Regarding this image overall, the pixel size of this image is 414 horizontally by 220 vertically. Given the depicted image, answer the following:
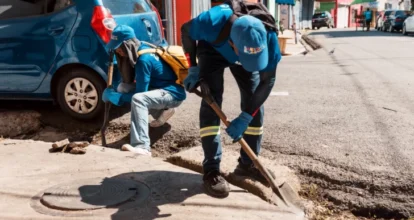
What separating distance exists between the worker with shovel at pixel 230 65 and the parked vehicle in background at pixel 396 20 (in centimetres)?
2714

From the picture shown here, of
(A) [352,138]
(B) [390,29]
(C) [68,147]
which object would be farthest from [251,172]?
(B) [390,29]

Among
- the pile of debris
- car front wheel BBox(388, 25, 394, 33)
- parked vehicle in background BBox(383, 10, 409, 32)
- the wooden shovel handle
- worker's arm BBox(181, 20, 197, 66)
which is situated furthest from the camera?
car front wheel BBox(388, 25, 394, 33)

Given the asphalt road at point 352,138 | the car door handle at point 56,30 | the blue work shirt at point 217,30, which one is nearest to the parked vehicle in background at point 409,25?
the asphalt road at point 352,138

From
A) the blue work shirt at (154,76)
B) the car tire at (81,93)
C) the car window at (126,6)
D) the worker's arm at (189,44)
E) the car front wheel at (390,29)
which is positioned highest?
the car window at (126,6)

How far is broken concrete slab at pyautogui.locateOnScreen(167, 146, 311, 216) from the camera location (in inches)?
143

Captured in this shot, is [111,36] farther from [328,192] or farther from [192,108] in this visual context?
[328,192]

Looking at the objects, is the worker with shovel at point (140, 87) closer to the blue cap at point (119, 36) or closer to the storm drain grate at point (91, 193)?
the blue cap at point (119, 36)

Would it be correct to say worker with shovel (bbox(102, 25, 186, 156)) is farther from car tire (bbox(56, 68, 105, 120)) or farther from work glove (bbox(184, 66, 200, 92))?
work glove (bbox(184, 66, 200, 92))

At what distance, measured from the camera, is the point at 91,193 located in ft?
11.9

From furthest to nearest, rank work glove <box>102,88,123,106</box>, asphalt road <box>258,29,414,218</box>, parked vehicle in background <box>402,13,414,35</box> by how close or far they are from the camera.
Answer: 1. parked vehicle in background <box>402,13,414,35</box>
2. work glove <box>102,88,123,106</box>
3. asphalt road <box>258,29,414,218</box>

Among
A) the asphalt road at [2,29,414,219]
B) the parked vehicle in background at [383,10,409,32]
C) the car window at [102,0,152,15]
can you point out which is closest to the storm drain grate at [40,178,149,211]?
the asphalt road at [2,29,414,219]

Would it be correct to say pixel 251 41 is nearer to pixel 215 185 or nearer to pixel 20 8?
pixel 215 185

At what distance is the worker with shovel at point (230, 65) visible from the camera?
306cm

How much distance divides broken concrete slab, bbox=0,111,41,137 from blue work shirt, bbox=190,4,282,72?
3.11 meters
